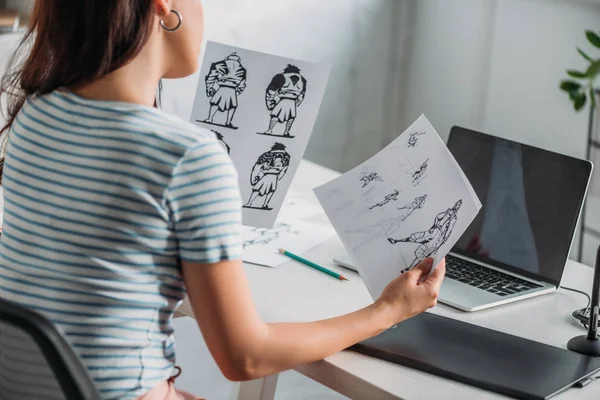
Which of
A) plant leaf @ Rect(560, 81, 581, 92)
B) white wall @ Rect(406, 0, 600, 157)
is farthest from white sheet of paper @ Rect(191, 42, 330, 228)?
white wall @ Rect(406, 0, 600, 157)

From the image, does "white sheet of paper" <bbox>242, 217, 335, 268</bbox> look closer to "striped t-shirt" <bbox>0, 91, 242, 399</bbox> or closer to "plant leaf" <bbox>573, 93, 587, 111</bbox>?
"striped t-shirt" <bbox>0, 91, 242, 399</bbox>

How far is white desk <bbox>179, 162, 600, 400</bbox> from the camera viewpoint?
1.04 meters

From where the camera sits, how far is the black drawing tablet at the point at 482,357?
1.03 m

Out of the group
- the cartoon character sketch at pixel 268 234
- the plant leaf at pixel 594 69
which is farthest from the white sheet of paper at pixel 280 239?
the plant leaf at pixel 594 69

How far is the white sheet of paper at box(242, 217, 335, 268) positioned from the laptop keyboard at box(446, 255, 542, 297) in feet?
0.80

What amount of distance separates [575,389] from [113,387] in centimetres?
56

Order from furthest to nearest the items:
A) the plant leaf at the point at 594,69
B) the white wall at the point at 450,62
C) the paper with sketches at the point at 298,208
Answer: the white wall at the point at 450,62 < the plant leaf at the point at 594,69 < the paper with sketches at the point at 298,208

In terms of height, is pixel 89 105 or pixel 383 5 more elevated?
pixel 383 5

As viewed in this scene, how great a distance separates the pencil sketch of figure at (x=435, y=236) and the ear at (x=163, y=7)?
44cm

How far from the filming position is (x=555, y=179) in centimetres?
139

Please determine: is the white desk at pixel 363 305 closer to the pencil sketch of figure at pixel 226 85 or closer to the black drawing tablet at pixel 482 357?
the black drawing tablet at pixel 482 357

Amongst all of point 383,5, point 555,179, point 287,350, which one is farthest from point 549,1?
point 287,350

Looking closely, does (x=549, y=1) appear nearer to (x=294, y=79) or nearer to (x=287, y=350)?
(x=294, y=79)

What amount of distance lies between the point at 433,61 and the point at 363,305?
2.39 m
